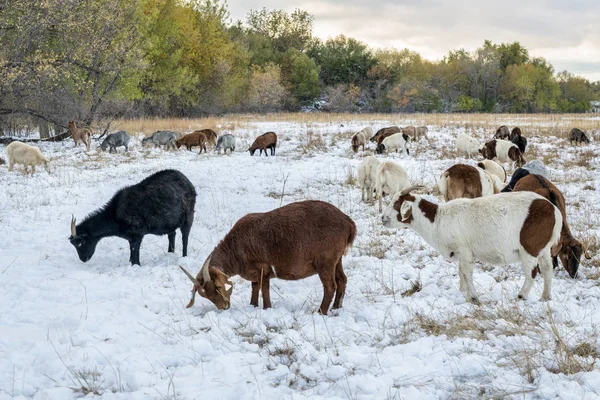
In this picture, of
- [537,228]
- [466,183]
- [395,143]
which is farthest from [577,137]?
[537,228]

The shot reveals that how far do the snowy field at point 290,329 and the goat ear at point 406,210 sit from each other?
87 centimetres

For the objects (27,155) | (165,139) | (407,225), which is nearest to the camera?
(407,225)

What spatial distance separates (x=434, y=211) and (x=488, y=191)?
3.34 meters

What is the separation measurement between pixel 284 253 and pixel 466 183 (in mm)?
4852

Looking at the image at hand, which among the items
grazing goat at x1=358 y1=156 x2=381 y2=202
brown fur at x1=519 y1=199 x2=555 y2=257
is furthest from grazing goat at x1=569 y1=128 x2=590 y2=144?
brown fur at x1=519 y1=199 x2=555 y2=257

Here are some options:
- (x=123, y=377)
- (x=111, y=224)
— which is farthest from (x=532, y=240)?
(x=111, y=224)

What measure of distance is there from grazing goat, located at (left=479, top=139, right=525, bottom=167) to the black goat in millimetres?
11957

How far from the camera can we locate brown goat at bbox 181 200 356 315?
5.32 m

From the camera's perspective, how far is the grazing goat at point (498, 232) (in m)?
5.32

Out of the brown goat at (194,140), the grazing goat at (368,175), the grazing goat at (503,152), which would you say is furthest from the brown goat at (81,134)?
the grazing goat at (503,152)

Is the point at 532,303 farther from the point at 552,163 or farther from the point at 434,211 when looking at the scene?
the point at 552,163

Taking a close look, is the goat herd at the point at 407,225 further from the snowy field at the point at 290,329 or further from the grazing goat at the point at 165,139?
the grazing goat at the point at 165,139

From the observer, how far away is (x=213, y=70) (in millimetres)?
47688

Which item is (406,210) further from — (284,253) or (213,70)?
(213,70)
